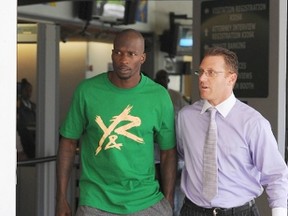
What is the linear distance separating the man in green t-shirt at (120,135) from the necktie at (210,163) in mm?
320

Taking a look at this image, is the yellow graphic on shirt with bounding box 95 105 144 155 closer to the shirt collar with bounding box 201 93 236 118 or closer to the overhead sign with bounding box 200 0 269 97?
the shirt collar with bounding box 201 93 236 118

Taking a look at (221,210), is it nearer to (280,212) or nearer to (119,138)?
(280,212)

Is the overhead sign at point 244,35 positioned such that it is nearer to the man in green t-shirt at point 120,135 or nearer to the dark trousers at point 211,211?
the man in green t-shirt at point 120,135

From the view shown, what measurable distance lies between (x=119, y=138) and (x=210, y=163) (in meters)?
0.51

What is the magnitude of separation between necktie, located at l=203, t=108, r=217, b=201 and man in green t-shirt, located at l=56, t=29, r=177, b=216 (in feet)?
1.05

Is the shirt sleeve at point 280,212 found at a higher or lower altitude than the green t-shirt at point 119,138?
lower

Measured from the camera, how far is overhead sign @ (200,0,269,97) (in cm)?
557

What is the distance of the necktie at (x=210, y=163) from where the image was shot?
3.35m

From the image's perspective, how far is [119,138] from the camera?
3.52 meters

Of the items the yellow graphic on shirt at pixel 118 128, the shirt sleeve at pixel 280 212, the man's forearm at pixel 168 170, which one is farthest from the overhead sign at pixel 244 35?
the shirt sleeve at pixel 280 212
